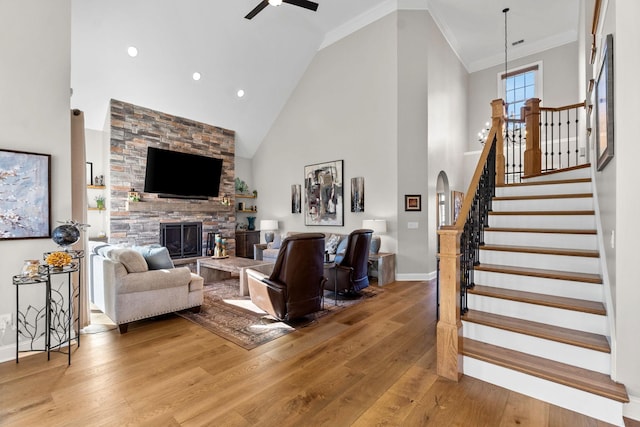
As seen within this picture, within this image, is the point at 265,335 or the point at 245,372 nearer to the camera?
the point at 245,372

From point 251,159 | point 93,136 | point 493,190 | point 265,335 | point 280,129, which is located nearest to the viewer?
point 265,335

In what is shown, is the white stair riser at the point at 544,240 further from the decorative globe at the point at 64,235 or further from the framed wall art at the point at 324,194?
the decorative globe at the point at 64,235

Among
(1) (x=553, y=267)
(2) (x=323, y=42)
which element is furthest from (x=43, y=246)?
(2) (x=323, y=42)

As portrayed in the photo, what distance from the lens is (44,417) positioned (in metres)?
1.92

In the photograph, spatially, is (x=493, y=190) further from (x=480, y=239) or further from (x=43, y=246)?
(x=43, y=246)

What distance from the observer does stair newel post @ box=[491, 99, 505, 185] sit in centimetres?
398

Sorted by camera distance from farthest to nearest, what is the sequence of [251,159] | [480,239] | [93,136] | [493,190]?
[251,159], [93,136], [493,190], [480,239]

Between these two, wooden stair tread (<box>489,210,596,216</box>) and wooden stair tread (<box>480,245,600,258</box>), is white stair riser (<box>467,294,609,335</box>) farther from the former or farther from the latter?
Result: wooden stair tread (<box>489,210,596,216</box>)

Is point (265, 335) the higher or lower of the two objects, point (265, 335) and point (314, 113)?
the lower

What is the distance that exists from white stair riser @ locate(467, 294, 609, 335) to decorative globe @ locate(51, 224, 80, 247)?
→ 150 inches

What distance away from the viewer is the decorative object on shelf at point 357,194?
6.41 m

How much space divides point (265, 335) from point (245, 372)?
2.39ft

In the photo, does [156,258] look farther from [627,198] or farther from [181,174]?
[627,198]

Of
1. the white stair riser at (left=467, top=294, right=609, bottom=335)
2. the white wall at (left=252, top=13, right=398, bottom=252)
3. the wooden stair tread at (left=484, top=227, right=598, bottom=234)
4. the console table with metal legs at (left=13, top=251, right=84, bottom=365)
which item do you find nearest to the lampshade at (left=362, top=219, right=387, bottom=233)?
the white wall at (left=252, top=13, right=398, bottom=252)
